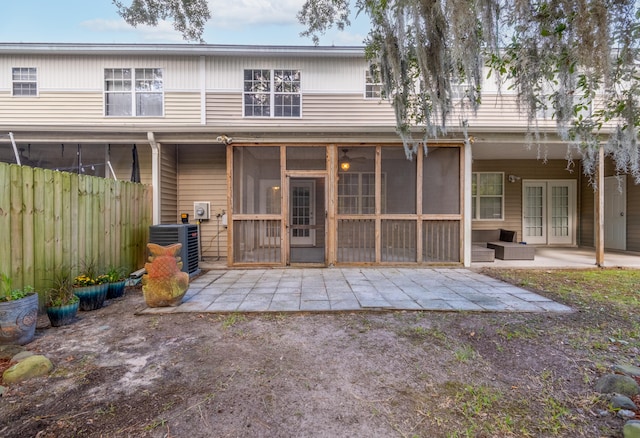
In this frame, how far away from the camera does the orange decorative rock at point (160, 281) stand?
355 cm

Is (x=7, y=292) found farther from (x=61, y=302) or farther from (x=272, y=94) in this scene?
(x=272, y=94)

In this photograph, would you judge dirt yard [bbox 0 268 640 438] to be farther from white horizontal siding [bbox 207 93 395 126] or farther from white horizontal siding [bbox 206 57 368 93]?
white horizontal siding [bbox 206 57 368 93]

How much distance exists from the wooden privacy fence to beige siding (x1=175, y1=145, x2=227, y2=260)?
1.78 metres

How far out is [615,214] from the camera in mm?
8156

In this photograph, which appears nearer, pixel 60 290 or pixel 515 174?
pixel 60 290

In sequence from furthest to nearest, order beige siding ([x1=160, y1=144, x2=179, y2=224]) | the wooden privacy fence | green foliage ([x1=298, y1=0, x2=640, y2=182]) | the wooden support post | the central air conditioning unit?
beige siding ([x1=160, y1=144, x2=179, y2=224])
the wooden support post
the central air conditioning unit
the wooden privacy fence
green foliage ([x1=298, y1=0, x2=640, y2=182])

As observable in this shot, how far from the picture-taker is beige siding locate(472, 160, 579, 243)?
28.5ft

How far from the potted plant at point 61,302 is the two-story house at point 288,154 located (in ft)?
8.50

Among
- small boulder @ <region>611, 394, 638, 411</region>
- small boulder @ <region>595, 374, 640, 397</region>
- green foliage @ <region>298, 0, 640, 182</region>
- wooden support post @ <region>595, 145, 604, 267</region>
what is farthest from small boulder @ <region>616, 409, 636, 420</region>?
wooden support post @ <region>595, 145, 604, 267</region>

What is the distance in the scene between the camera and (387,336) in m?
2.83

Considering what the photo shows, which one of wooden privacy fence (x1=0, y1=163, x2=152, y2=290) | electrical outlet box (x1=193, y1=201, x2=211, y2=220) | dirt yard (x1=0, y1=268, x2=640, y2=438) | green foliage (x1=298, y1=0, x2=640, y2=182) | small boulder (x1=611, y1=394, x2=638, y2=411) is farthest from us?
electrical outlet box (x1=193, y1=201, x2=211, y2=220)

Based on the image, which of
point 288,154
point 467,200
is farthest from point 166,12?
point 467,200

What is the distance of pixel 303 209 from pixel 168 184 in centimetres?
305

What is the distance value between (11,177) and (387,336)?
4.14 meters
